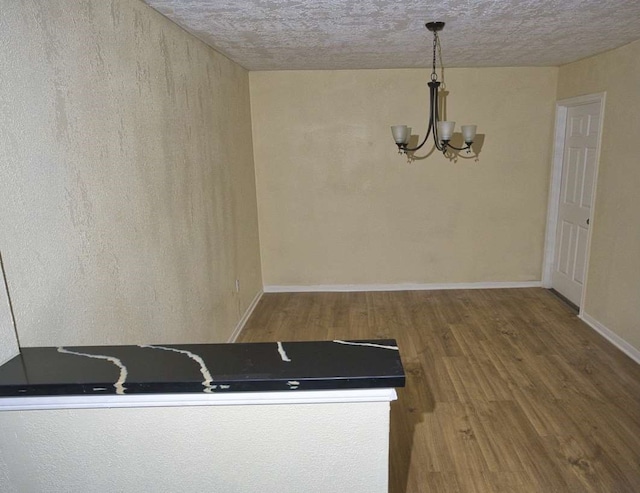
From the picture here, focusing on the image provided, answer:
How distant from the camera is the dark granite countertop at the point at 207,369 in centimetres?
103

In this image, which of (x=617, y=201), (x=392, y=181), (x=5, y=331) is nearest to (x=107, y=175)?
(x=5, y=331)

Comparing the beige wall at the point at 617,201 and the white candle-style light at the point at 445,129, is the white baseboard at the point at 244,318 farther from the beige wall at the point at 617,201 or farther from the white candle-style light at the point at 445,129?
the beige wall at the point at 617,201

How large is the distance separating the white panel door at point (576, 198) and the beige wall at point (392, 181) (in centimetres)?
21

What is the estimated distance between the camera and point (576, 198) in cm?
415

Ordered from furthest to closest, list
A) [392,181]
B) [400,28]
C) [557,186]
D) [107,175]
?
1. [392,181]
2. [557,186]
3. [400,28]
4. [107,175]

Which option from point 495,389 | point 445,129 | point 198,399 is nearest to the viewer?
point 198,399

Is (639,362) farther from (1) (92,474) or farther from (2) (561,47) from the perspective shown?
(1) (92,474)

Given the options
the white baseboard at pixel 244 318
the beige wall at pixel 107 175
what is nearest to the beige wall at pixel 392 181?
the white baseboard at pixel 244 318

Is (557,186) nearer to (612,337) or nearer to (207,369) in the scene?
(612,337)

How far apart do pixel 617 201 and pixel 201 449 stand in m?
3.56

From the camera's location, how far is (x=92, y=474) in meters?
1.12

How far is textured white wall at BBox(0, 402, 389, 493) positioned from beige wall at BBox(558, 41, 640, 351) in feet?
9.93

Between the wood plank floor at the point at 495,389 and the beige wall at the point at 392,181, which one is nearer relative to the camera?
the wood plank floor at the point at 495,389

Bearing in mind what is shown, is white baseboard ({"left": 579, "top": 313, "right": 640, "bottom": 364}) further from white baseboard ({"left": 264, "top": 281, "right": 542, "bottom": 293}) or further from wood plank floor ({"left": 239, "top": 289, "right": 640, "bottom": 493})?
white baseboard ({"left": 264, "top": 281, "right": 542, "bottom": 293})
